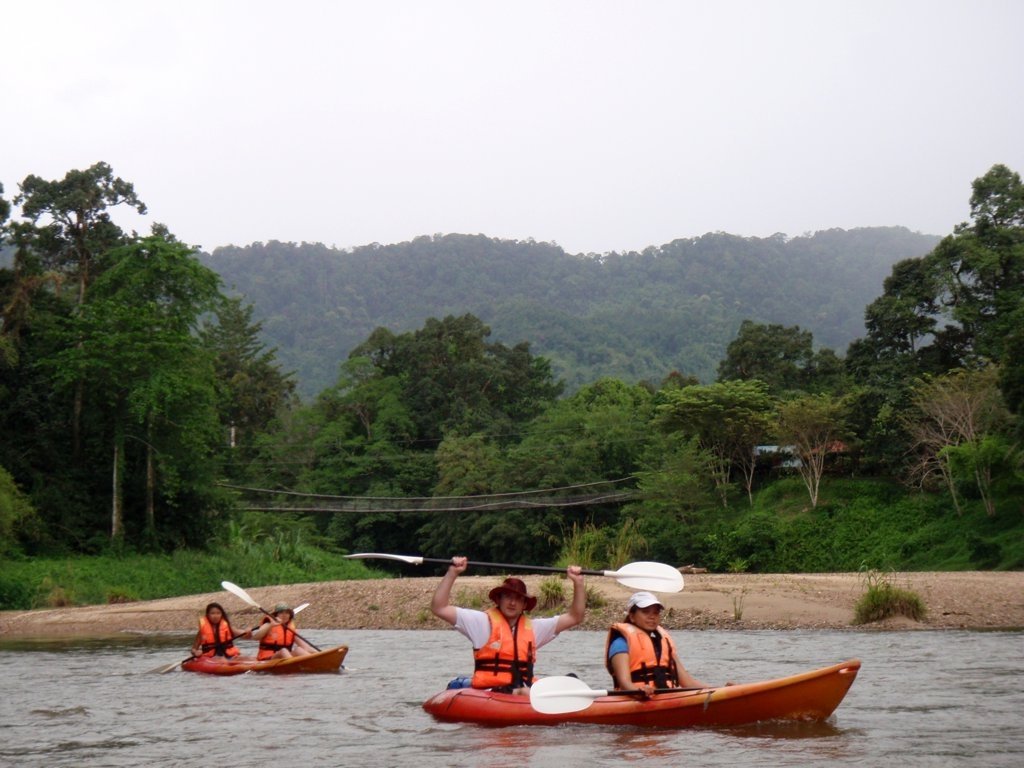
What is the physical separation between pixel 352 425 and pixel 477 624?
57.5 m

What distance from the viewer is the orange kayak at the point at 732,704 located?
9711 millimetres

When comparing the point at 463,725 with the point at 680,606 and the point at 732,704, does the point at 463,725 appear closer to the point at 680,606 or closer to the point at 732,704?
the point at 732,704

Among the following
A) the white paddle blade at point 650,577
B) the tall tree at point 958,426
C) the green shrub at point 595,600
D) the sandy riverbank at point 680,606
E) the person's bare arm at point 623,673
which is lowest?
the sandy riverbank at point 680,606

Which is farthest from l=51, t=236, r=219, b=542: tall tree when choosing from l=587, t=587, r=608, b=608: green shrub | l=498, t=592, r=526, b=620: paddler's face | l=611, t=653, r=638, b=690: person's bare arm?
l=611, t=653, r=638, b=690: person's bare arm

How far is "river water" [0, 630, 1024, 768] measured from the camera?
30.8 ft

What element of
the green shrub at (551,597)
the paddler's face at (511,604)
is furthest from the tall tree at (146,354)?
the paddler's face at (511,604)

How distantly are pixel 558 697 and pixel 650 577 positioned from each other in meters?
2.04

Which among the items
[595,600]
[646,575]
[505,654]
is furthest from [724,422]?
[505,654]

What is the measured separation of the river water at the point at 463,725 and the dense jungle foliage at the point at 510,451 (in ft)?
49.2

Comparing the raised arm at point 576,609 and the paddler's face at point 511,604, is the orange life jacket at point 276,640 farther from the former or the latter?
the raised arm at point 576,609

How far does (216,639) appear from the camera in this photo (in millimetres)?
16359

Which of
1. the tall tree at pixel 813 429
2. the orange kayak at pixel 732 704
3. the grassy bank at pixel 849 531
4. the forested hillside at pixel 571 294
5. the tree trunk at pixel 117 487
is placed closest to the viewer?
the orange kayak at pixel 732 704

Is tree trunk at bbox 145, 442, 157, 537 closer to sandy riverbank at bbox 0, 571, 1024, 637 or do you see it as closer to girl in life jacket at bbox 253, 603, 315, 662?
sandy riverbank at bbox 0, 571, 1024, 637

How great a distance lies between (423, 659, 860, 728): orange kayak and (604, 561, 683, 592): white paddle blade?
1614mm
